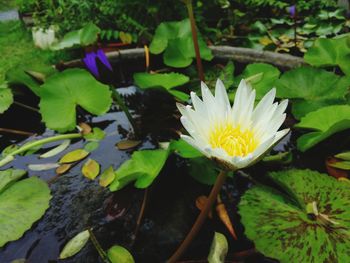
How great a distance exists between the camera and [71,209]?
0.92 metres

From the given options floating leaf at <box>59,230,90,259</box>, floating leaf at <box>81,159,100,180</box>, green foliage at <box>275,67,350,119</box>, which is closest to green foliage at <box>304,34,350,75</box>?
green foliage at <box>275,67,350,119</box>

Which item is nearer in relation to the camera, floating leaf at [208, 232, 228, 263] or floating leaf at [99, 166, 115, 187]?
floating leaf at [208, 232, 228, 263]

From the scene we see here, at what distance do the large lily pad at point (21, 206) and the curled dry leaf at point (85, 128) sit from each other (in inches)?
13.7

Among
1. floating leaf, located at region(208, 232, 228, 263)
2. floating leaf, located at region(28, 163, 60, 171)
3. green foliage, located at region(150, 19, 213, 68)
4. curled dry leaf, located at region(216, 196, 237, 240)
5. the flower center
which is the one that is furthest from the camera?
green foliage, located at region(150, 19, 213, 68)

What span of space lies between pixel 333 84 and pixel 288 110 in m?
0.21

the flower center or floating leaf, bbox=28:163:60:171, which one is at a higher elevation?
the flower center

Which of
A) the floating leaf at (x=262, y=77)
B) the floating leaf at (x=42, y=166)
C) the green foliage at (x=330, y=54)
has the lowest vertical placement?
the floating leaf at (x=42, y=166)

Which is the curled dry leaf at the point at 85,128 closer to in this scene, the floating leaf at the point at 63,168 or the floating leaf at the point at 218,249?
the floating leaf at the point at 63,168

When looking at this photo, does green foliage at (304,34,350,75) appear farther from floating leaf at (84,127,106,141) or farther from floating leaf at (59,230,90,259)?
floating leaf at (59,230,90,259)

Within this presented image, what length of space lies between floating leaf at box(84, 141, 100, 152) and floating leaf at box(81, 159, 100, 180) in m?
0.08

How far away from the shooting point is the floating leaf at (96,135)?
1.20 m

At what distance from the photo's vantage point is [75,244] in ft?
2.60

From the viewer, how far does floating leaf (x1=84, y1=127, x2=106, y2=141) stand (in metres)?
1.20

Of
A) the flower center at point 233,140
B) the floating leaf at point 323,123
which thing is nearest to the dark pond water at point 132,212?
the floating leaf at point 323,123
